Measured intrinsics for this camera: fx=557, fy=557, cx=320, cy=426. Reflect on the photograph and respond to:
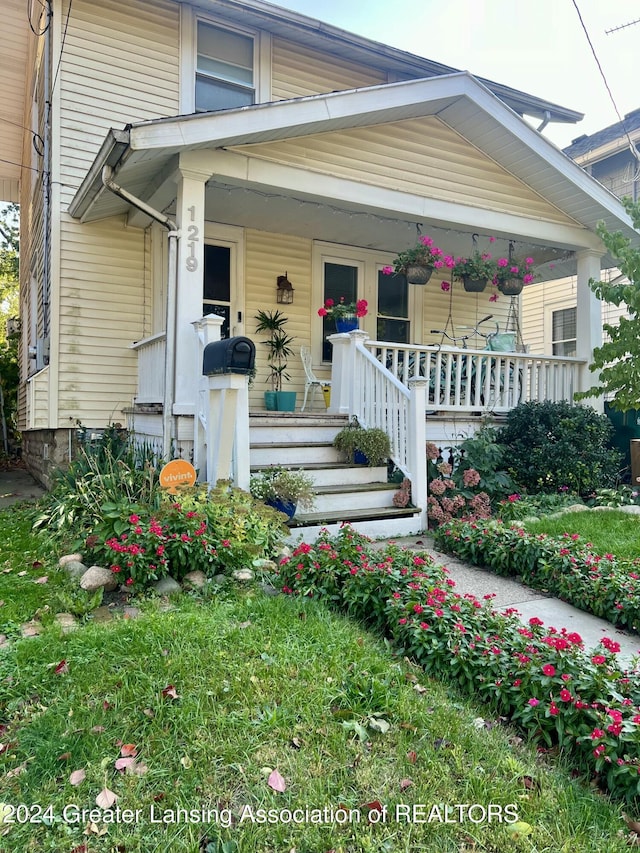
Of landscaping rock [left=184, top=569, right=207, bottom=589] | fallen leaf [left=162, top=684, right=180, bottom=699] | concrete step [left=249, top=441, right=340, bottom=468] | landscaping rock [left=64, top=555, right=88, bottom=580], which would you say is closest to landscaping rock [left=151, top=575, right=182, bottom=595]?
landscaping rock [left=184, top=569, right=207, bottom=589]

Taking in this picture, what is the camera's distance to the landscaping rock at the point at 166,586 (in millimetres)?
3343

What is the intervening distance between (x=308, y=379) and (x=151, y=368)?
95.7 inches

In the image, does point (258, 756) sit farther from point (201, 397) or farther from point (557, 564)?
point (201, 397)

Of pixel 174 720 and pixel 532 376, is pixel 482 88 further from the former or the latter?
pixel 174 720

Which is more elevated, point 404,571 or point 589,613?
point 404,571

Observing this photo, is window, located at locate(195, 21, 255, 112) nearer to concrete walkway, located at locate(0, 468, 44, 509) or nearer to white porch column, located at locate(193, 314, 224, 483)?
white porch column, located at locate(193, 314, 224, 483)

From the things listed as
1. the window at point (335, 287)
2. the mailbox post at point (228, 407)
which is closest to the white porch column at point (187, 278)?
the mailbox post at point (228, 407)

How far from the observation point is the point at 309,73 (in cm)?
788

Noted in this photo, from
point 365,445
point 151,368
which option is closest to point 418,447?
point 365,445

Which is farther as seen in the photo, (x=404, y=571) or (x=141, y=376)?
(x=141, y=376)

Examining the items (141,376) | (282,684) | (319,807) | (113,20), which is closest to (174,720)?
(282,684)

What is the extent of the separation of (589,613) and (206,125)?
484cm

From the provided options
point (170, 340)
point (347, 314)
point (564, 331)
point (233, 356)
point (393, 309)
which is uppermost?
point (564, 331)

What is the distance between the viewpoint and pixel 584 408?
693 centimetres
